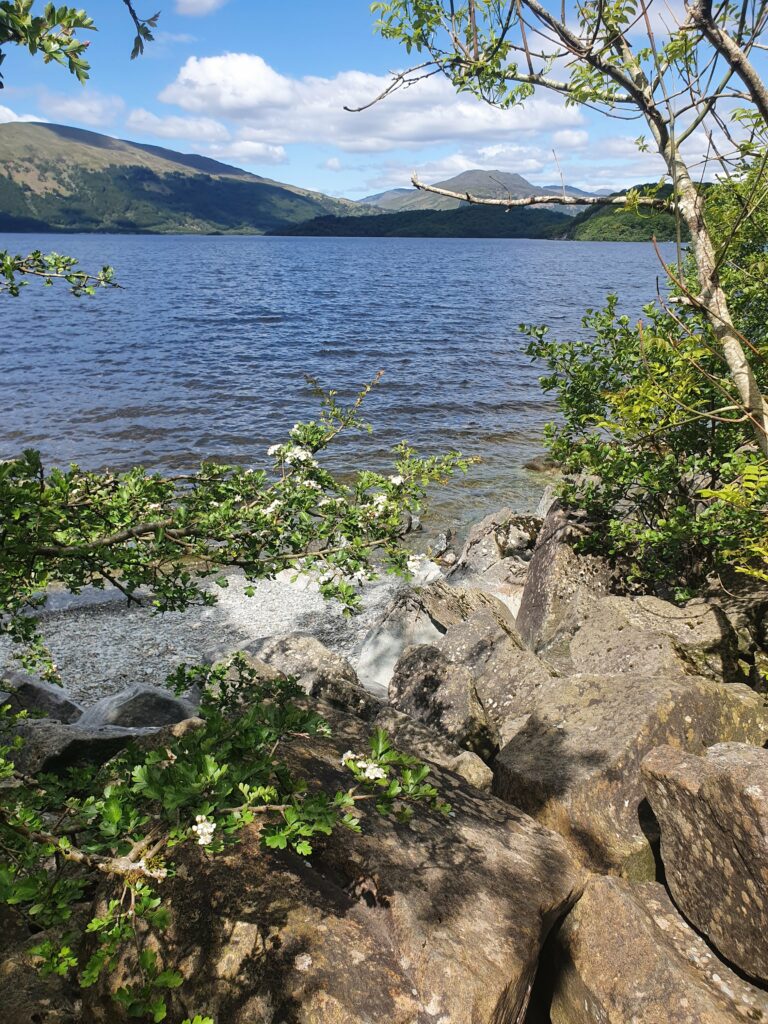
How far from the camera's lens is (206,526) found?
4.94 meters

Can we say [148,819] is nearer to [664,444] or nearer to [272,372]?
[664,444]

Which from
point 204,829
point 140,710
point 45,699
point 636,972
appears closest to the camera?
point 204,829

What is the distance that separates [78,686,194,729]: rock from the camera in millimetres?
10071

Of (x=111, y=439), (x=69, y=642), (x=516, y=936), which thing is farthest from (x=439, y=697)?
(x=111, y=439)

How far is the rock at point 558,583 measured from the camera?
38.9ft

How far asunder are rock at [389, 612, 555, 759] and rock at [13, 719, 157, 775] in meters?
3.84

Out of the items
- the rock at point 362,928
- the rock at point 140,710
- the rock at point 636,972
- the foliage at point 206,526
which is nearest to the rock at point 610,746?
the rock at point 636,972

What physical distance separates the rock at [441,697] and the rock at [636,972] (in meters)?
3.40

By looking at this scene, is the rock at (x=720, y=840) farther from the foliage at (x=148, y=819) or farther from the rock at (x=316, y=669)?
the rock at (x=316, y=669)

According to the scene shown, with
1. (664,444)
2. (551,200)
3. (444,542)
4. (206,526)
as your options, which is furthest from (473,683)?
(444,542)

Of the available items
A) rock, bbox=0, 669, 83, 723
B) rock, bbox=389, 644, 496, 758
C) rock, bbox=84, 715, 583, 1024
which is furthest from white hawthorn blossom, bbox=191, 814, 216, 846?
rock, bbox=0, 669, 83, 723

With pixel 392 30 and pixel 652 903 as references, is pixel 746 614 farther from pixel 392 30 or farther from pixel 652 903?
pixel 392 30

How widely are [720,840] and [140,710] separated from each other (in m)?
8.34

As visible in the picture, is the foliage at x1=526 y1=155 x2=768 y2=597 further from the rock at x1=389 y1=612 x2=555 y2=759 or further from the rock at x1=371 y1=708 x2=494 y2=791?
the rock at x1=371 y1=708 x2=494 y2=791
